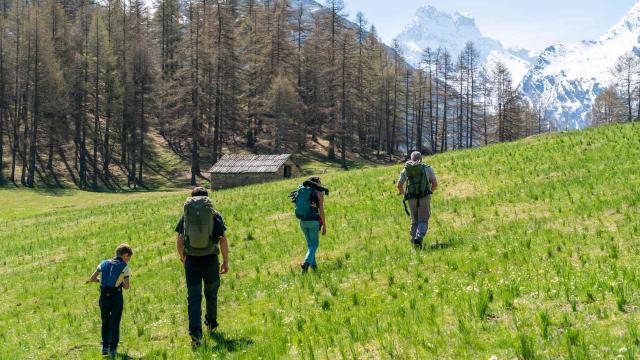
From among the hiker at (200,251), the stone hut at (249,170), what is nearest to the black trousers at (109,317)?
the hiker at (200,251)

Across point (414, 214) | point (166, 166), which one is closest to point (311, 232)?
point (414, 214)

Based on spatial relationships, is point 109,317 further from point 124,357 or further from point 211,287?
point 211,287

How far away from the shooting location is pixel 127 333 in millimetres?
10117

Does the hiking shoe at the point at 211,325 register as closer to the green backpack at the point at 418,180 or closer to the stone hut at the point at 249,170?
the green backpack at the point at 418,180

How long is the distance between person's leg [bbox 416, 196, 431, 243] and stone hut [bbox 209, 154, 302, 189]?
118ft

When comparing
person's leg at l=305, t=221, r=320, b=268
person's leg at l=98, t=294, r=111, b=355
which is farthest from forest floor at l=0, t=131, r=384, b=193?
person's leg at l=98, t=294, r=111, b=355

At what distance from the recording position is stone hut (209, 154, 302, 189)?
160 feet

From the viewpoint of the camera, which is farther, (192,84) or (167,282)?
(192,84)

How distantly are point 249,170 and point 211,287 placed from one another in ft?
134

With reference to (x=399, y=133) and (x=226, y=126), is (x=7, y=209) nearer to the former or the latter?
(x=226, y=126)

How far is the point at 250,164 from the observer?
5012 cm

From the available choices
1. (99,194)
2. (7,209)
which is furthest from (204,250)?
(99,194)

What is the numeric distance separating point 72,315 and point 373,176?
20179 mm

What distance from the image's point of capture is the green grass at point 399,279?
6.72m
